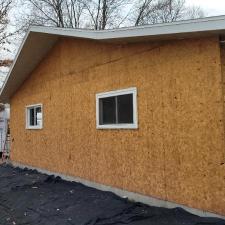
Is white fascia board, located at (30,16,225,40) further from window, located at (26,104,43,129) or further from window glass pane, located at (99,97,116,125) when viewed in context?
window, located at (26,104,43,129)

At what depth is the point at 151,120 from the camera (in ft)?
24.4

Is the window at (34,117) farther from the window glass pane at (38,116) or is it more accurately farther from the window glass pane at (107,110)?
the window glass pane at (107,110)

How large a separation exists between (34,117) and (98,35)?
281 inches

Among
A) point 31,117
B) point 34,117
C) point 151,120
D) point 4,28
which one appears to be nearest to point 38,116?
point 34,117

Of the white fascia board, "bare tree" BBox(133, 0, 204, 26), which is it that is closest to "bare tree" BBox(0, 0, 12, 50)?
"bare tree" BBox(133, 0, 204, 26)

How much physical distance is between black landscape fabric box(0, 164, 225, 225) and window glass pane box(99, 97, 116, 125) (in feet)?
5.59

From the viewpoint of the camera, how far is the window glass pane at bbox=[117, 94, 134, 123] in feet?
26.6

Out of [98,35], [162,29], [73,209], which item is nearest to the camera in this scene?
[162,29]

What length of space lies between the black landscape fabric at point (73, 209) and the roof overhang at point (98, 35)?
9.80 feet

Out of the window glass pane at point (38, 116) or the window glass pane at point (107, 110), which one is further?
the window glass pane at point (38, 116)

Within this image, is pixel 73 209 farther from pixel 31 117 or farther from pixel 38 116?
pixel 31 117

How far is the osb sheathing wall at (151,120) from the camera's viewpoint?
618 cm

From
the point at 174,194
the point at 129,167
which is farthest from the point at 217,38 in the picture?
the point at 129,167

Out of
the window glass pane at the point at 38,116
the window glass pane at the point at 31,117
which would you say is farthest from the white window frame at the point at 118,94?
the window glass pane at the point at 31,117
